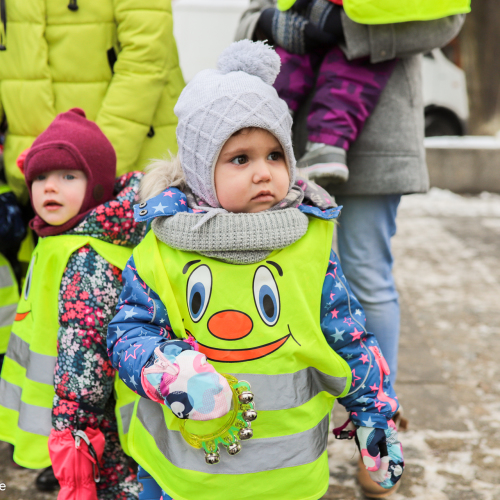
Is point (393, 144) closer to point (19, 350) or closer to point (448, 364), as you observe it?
point (19, 350)

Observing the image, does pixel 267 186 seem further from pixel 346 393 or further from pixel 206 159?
pixel 346 393

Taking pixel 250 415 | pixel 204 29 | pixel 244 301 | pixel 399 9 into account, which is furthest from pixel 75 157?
pixel 204 29

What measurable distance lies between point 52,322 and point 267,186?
0.87 m

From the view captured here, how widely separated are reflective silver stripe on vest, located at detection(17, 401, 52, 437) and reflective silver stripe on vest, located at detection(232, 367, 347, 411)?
772 millimetres

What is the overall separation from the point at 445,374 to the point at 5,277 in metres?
2.17

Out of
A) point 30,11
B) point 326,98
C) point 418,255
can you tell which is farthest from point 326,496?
point 418,255

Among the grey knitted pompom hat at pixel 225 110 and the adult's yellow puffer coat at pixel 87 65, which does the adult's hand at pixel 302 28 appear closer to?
the adult's yellow puffer coat at pixel 87 65

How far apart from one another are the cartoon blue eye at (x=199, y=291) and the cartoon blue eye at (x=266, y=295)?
0.38 ft

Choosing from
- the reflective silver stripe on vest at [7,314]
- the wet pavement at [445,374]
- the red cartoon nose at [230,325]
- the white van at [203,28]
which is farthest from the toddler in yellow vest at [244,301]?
the white van at [203,28]

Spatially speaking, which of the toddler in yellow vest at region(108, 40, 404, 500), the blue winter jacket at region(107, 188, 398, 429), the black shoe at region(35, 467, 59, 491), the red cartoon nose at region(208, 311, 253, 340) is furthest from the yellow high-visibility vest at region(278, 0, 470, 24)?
the black shoe at region(35, 467, 59, 491)

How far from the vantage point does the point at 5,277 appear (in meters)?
2.33

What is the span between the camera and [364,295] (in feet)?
7.36

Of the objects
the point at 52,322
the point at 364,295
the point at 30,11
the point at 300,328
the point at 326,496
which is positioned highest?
the point at 30,11

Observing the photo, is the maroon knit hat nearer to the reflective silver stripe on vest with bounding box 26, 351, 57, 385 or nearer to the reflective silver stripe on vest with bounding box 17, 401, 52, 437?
the reflective silver stripe on vest with bounding box 26, 351, 57, 385
